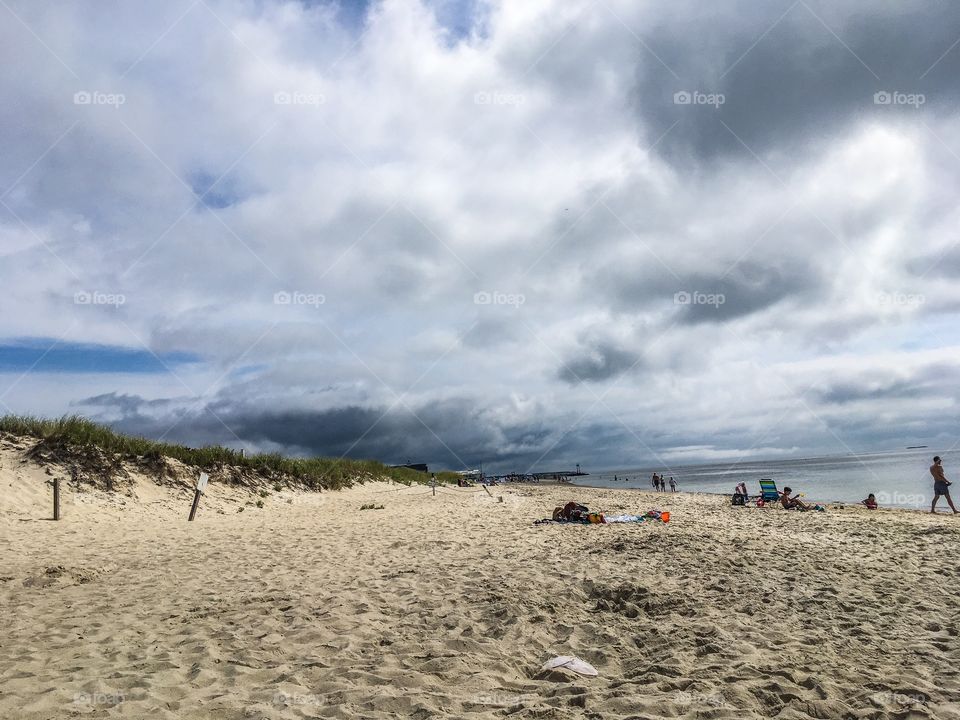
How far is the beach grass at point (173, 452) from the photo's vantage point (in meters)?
19.7

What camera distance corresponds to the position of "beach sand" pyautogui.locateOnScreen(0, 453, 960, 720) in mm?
4754

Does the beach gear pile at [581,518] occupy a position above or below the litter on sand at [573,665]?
above

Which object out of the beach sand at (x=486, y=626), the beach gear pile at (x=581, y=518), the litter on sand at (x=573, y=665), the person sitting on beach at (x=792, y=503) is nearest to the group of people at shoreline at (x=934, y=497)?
the person sitting on beach at (x=792, y=503)

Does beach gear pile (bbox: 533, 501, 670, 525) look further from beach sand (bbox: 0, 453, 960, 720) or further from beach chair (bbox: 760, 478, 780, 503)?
beach chair (bbox: 760, 478, 780, 503)

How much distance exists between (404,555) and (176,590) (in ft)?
12.8

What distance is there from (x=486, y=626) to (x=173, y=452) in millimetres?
20803

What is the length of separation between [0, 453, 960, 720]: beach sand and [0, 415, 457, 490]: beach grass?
8726 mm

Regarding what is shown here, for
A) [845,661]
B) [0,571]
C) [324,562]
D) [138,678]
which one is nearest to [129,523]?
[0,571]

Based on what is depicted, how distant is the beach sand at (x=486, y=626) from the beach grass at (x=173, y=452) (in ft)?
28.6

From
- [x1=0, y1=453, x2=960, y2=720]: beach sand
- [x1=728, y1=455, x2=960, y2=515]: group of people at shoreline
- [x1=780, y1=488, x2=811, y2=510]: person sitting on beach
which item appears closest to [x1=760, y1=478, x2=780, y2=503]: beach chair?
[x1=728, y1=455, x2=960, y2=515]: group of people at shoreline

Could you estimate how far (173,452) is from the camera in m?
23.0

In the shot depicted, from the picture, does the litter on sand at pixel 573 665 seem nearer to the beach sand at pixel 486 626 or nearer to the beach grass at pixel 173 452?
the beach sand at pixel 486 626

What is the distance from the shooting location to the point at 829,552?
10.2 m

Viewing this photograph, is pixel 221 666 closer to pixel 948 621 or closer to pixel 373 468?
pixel 948 621
